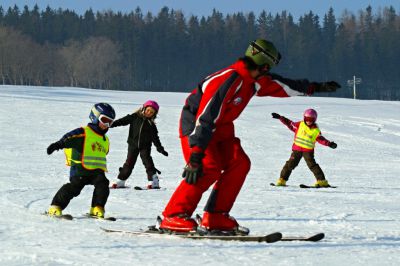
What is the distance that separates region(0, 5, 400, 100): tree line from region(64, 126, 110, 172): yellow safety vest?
10583 cm

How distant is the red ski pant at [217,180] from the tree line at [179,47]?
10746 centimetres

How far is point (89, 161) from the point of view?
20.9 ft

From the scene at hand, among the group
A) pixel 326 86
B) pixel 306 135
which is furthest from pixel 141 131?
pixel 326 86

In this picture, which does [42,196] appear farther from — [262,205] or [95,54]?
[95,54]

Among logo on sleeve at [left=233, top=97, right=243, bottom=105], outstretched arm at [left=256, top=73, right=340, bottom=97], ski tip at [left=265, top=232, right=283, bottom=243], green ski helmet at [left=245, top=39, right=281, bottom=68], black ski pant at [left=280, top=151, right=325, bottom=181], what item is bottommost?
black ski pant at [left=280, top=151, right=325, bottom=181]

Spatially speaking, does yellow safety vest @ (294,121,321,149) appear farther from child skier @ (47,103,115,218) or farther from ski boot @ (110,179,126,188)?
child skier @ (47,103,115,218)

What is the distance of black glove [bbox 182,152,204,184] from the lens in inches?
180

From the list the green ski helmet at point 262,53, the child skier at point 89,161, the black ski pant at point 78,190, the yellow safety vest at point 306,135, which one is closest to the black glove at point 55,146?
the child skier at point 89,161

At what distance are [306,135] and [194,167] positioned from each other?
6.32 meters

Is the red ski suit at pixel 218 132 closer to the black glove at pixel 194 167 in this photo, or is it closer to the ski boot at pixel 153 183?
the black glove at pixel 194 167

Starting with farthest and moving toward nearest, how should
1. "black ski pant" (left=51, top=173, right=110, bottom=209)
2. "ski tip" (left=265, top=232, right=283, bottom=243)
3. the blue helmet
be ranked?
the blue helmet
"black ski pant" (left=51, top=173, right=110, bottom=209)
"ski tip" (left=265, top=232, right=283, bottom=243)

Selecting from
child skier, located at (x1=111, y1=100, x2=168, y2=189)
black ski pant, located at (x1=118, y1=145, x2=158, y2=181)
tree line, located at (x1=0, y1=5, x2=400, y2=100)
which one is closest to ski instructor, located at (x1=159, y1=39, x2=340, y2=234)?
black ski pant, located at (x1=118, y1=145, x2=158, y2=181)

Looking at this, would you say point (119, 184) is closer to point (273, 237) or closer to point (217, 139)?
point (217, 139)

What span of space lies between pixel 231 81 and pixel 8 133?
14.3 meters
